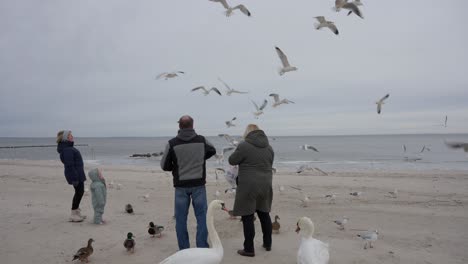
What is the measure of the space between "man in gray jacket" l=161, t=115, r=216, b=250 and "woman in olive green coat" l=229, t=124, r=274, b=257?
0.45 meters

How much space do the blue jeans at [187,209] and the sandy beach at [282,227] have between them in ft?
1.60

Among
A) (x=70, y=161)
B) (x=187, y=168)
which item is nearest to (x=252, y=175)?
(x=187, y=168)

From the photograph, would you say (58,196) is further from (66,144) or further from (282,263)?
(282,263)

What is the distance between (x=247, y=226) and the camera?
500 cm

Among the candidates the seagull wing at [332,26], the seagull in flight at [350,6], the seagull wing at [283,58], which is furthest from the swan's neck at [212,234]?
the seagull wing at [332,26]

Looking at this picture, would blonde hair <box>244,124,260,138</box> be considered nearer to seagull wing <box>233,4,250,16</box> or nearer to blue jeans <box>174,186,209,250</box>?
blue jeans <box>174,186,209,250</box>

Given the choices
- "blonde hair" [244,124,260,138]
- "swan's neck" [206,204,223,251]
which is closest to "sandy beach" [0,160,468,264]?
"swan's neck" [206,204,223,251]

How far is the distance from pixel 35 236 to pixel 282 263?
162 inches

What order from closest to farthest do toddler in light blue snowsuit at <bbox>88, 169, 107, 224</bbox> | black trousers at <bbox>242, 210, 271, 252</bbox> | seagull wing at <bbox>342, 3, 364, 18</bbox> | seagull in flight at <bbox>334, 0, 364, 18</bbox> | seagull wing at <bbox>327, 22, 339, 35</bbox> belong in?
1. black trousers at <bbox>242, 210, 271, 252</bbox>
2. toddler in light blue snowsuit at <bbox>88, 169, 107, 224</bbox>
3. seagull in flight at <bbox>334, 0, 364, 18</bbox>
4. seagull wing at <bbox>342, 3, 364, 18</bbox>
5. seagull wing at <bbox>327, 22, 339, 35</bbox>

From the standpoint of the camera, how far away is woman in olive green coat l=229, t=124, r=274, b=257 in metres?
4.90

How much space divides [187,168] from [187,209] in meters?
0.56

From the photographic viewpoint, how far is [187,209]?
15.8 ft

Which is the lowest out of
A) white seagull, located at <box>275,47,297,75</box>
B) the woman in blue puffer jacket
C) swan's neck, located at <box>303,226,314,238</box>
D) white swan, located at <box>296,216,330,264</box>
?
white swan, located at <box>296,216,330,264</box>

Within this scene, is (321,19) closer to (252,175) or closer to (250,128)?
(250,128)
